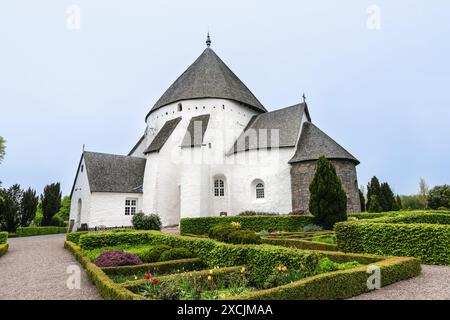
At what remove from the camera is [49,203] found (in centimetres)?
2886

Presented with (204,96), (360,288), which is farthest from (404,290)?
(204,96)

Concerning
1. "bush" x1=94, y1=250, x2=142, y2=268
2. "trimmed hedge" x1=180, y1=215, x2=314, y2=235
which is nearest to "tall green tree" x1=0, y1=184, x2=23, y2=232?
"trimmed hedge" x1=180, y1=215, x2=314, y2=235

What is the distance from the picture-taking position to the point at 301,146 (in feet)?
73.7

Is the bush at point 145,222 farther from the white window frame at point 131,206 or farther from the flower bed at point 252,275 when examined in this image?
the flower bed at point 252,275

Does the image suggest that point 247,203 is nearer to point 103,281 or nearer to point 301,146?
point 301,146

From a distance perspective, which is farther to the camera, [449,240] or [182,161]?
[182,161]

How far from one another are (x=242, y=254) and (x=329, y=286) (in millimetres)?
2701

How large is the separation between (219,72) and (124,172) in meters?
12.6

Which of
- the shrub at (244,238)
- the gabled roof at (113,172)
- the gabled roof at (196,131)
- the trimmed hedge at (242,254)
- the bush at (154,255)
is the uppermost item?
the gabled roof at (196,131)

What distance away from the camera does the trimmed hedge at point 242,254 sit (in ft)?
20.6

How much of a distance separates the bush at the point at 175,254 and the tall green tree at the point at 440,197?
39072 millimetres

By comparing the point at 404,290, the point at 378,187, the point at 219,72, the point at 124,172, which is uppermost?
the point at 219,72

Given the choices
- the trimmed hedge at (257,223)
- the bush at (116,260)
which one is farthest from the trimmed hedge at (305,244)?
the trimmed hedge at (257,223)

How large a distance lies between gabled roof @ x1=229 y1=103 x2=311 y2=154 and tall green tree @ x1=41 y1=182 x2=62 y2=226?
60.9 feet
